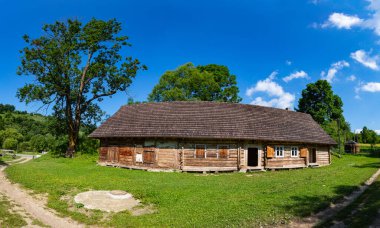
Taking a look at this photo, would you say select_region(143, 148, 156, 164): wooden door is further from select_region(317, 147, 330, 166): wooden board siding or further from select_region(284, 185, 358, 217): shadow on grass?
select_region(317, 147, 330, 166): wooden board siding

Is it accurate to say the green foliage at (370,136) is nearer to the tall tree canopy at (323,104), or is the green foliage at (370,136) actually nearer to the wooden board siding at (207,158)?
the tall tree canopy at (323,104)

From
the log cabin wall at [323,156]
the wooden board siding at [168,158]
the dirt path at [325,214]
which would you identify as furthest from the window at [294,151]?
the dirt path at [325,214]

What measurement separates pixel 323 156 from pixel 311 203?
20.7 meters

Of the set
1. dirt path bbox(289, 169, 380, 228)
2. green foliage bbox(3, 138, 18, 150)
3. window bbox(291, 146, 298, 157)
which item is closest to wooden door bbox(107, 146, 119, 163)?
window bbox(291, 146, 298, 157)

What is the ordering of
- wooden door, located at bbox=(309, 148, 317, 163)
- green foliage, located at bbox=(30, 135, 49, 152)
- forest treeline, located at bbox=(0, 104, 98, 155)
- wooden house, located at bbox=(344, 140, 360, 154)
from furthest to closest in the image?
green foliage, located at bbox=(30, 135, 49, 152)
wooden house, located at bbox=(344, 140, 360, 154)
forest treeline, located at bbox=(0, 104, 98, 155)
wooden door, located at bbox=(309, 148, 317, 163)

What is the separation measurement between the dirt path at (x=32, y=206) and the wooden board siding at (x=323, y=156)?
2559 cm

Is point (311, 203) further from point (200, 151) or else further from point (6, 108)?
point (6, 108)

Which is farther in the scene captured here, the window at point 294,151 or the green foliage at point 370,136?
the green foliage at point 370,136

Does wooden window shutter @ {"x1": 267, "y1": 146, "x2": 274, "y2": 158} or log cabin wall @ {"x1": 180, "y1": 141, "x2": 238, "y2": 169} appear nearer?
log cabin wall @ {"x1": 180, "y1": 141, "x2": 238, "y2": 169}

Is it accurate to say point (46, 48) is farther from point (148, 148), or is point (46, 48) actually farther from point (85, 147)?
point (148, 148)

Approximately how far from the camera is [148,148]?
875 inches

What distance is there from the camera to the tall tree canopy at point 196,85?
154ft

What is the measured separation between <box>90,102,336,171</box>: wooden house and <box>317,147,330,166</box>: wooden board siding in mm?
781

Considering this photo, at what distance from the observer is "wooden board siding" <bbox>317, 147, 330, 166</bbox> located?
28.9m
